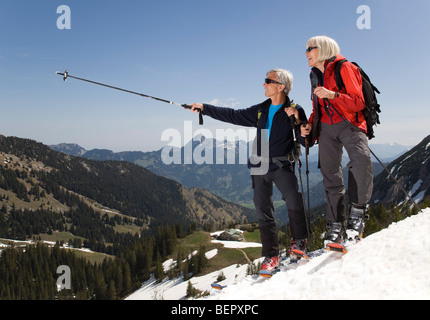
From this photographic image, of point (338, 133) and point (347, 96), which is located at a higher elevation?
point (347, 96)

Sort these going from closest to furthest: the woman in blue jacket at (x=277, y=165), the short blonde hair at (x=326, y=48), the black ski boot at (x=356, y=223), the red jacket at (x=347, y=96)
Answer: the red jacket at (x=347, y=96)
the black ski boot at (x=356, y=223)
the short blonde hair at (x=326, y=48)
the woman in blue jacket at (x=277, y=165)

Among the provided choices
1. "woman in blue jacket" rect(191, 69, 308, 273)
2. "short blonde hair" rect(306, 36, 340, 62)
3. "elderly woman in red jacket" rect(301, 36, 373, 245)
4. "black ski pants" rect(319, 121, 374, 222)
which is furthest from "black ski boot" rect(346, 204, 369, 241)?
"short blonde hair" rect(306, 36, 340, 62)

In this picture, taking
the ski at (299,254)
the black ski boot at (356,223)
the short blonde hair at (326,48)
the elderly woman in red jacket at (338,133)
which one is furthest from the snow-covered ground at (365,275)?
the short blonde hair at (326,48)

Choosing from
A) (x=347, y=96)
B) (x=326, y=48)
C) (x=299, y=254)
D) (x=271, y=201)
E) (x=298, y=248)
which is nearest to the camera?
(x=347, y=96)

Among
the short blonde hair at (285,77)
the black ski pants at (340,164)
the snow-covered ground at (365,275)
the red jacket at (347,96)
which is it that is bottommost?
the snow-covered ground at (365,275)

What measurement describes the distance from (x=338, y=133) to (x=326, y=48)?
1.91 m

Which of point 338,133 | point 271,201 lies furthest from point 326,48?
point 271,201

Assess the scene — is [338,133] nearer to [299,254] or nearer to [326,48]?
[326,48]

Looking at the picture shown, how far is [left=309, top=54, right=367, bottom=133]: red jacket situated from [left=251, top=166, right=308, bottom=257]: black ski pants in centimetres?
157

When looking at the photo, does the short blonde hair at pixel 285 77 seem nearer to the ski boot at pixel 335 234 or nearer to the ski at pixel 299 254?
the ski boot at pixel 335 234

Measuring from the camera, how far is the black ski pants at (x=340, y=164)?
20.1ft

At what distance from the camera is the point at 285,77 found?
7.07 meters

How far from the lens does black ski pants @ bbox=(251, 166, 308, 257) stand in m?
6.82
